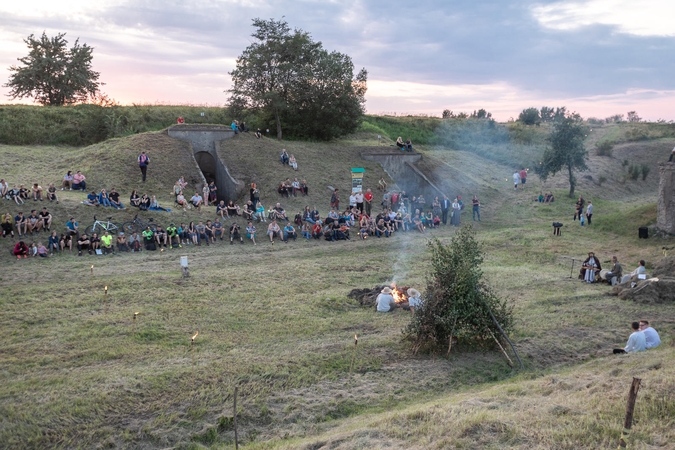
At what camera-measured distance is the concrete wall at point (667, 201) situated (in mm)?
24281

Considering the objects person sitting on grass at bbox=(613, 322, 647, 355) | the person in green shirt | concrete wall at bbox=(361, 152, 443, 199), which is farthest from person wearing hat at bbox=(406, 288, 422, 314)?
concrete wall at bbox=(361, 152, 443, 199)

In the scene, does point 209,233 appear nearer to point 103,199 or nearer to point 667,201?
point 103,199

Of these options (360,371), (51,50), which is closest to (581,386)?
(360,371)

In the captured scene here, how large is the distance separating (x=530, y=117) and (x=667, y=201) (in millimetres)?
35649

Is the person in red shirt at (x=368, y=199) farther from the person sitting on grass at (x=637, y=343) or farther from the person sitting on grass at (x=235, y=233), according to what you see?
the person sitting on grass at (x=637, y=343)

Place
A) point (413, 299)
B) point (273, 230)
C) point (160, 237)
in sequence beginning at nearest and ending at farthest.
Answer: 1. point (413, 299)
2. point (160, 237)
3. point (273, 230)

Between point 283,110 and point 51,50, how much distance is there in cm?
1789

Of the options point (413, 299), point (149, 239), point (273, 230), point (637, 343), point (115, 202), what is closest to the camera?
point (637, 343)

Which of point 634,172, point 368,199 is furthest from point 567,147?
point 368,199

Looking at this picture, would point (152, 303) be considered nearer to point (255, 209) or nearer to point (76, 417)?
point (76, 417)

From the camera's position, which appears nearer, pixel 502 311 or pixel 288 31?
pixel 502 311

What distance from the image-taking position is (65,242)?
69.3ft

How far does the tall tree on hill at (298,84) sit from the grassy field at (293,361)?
1770cm

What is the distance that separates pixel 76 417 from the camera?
9.65 m
